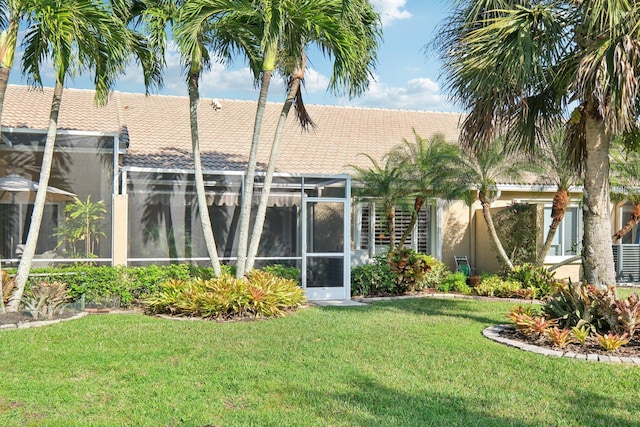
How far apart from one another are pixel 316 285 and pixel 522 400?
28.7ft

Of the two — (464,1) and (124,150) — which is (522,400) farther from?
(124,150)

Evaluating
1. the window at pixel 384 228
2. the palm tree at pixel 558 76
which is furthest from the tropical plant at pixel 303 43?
the window at pixel 384 228

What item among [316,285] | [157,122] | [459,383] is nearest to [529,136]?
[459,383]

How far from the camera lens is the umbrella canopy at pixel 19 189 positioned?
12492 millimetres

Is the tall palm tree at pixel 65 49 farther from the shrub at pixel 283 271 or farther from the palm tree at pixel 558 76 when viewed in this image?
the palm tree at pixel 558 76

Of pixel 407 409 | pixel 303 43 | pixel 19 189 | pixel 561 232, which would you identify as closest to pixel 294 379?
pixel 407 409

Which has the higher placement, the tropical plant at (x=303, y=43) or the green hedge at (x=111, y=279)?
the tropical plant at (x=303, y=43)

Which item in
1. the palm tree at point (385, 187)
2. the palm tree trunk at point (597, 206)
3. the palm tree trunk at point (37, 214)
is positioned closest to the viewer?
the palm tree trunk at point (597, 206)

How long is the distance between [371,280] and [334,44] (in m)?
6.31

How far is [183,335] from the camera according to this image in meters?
9.83

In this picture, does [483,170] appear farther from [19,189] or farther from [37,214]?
[19,189]

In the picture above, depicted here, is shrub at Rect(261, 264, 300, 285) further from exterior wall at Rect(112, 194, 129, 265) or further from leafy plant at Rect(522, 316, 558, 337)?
leafy plant at Rect(522, 316, 558, 337)

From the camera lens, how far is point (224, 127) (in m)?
20.5

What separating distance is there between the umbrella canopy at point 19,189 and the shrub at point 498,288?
10365 mm
